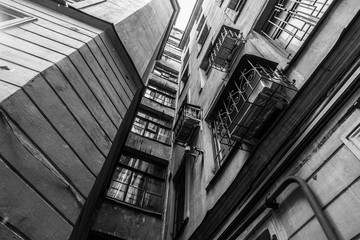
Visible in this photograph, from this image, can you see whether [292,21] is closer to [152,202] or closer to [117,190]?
[152,202]

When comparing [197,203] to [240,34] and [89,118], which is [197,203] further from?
[240,34]

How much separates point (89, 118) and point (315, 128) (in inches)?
149

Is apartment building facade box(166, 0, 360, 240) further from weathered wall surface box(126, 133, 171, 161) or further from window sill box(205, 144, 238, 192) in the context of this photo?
weathered wall surface box(126, 133, 171, 161)

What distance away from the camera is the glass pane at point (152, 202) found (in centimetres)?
926

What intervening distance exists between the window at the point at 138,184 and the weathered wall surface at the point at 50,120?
5.08 meters

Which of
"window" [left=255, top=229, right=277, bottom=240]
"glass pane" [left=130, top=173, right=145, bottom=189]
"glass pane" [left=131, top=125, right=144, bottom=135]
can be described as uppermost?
"window" [left=255, top=229, right=277, bottom=240]

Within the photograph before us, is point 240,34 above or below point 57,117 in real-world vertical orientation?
above

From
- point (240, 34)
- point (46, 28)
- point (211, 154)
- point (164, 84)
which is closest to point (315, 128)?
point (211, 154)

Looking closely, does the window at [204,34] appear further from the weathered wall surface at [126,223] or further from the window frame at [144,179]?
the weathered wall surface at [126,223]

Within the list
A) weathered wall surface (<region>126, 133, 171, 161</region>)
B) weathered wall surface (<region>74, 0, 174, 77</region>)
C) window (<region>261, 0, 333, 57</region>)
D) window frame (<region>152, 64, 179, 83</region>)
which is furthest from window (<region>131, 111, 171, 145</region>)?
window (<region>261, 0, 333, 57</region>)

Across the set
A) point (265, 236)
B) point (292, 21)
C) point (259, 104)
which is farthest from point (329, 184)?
point (292, 21)

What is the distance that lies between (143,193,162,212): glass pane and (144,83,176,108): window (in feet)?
25.7

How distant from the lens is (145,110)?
14406mm

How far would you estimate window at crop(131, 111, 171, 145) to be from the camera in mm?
12883
